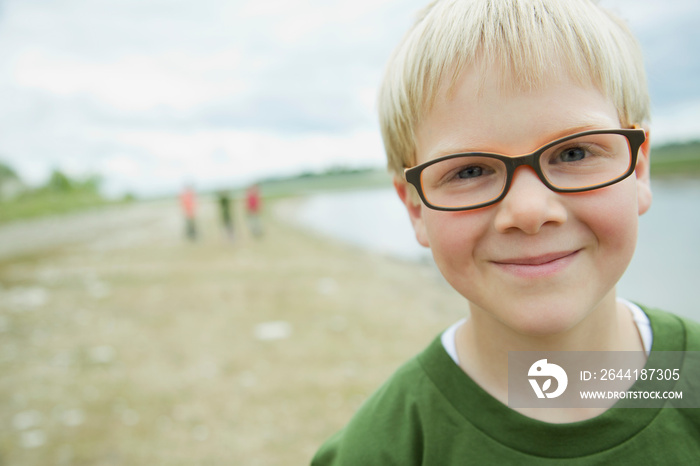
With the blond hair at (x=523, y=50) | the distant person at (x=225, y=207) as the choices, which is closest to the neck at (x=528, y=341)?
the blond hair at (x=523, y=50)

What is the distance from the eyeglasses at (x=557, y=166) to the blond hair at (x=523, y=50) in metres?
0.14

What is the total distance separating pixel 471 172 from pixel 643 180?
547mm

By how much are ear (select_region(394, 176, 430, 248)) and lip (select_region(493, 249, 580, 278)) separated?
13.3 inches

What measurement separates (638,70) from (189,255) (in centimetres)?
1516

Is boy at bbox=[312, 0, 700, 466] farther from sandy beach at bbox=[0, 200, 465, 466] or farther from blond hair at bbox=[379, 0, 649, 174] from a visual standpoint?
sandy beach at bbox=[0, 200, 465, 466]

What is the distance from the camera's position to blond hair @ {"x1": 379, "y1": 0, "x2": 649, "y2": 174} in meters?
1.15

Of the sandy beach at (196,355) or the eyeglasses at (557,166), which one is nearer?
the eyeglasses at (557,166)

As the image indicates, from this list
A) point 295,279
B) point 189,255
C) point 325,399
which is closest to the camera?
point 325,399

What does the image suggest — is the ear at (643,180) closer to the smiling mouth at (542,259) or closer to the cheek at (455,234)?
the smiling mouth at (542,259)

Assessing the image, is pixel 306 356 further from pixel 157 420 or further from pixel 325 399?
pixel 157 420

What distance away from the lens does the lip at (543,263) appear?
115 centimetres

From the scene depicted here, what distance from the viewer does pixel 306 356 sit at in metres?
6.34

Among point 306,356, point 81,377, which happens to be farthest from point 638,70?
point 81,377

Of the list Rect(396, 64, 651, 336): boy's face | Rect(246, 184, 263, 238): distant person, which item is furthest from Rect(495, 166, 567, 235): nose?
Rect(246, 184, 263, 238): distant person
